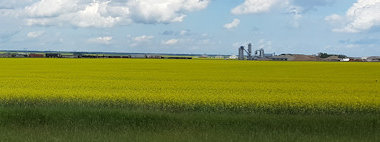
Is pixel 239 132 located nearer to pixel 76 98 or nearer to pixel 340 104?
pixel 340 104

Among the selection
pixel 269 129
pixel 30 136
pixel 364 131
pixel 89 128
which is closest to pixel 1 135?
pixel 30 136

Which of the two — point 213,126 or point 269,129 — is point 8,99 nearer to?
point 213,126

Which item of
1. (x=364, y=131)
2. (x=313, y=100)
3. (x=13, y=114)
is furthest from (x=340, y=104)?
(x=13, y=114)

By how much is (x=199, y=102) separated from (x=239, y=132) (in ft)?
13.4

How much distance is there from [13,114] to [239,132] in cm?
558

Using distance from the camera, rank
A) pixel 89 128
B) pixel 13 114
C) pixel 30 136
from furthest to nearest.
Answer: pixel 13 114 < pixel 89 128 < pixel 30 136

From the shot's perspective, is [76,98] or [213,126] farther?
[76,98]

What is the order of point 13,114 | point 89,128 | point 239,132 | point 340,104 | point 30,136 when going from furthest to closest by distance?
point 340,104, point 13,114, point 89,128, point 239,132, point 30,136

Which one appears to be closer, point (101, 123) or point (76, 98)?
point (101, 123)

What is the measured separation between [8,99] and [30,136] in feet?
21.6

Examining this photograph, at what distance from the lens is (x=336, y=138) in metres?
9.73

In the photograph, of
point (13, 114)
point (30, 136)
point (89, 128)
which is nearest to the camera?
point (30, 136)

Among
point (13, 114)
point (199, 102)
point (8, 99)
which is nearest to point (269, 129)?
point (199, 102)


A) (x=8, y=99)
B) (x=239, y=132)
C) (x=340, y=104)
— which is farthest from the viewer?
(x=8, y=99)
